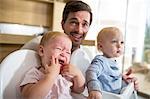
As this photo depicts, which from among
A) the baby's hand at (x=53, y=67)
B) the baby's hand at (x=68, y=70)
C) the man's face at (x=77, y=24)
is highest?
the man's face at (x=77, y=24)

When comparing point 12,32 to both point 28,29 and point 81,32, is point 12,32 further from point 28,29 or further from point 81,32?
point 81,32

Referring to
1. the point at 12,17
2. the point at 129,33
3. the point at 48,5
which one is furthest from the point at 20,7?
the point at 129,33

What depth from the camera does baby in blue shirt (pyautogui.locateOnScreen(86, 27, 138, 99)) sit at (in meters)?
1.07

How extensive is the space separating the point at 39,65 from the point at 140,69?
8.71 ft

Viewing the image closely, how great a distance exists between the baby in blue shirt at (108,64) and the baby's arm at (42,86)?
0.18 metres

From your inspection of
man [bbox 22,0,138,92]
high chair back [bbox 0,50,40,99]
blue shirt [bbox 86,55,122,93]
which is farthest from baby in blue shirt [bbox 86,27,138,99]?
high chair back [bbox 0,50,40,99]

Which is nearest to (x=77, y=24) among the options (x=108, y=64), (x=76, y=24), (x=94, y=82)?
(x=76, y=24)

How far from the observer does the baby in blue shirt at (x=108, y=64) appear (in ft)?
3.50

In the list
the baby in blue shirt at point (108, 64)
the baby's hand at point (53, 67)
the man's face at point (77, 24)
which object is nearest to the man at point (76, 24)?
the man's face at point (77, 24)

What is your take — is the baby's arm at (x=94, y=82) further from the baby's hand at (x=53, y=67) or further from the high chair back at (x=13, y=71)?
the high chair back at (x=13, y=71)

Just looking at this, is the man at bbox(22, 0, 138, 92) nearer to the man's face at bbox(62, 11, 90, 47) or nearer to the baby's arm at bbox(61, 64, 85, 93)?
the man's face at bbox(62, 11, 90, 47)

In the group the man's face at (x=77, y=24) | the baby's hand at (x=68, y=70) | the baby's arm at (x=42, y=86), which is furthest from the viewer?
the man's face at (x=77, y=24)

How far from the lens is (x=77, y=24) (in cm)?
119

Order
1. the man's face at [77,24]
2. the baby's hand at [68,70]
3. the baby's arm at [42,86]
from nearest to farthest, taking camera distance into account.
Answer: the baby's arm at [42,86] → the baby's hand at [68,70] → the man's face at [77,24]
